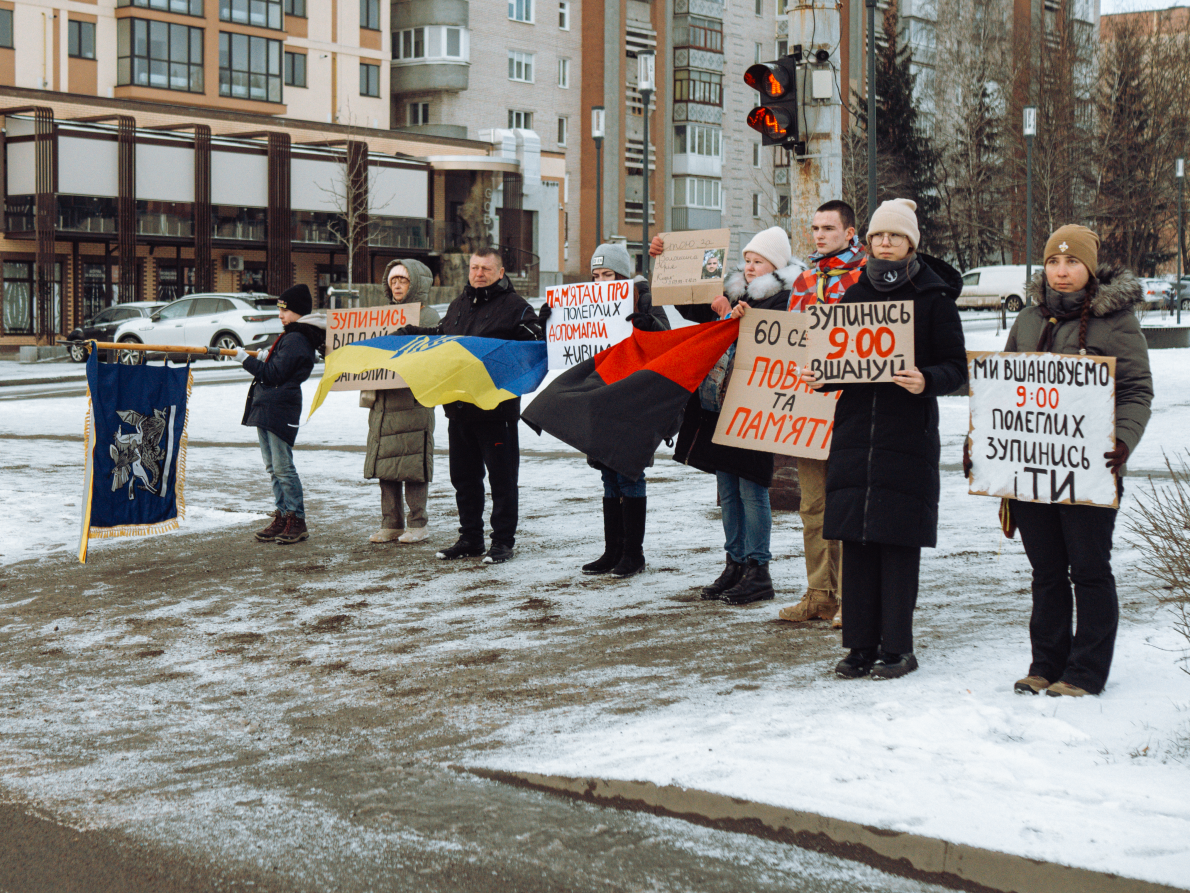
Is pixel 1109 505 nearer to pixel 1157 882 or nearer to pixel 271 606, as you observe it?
pixel 1157 882

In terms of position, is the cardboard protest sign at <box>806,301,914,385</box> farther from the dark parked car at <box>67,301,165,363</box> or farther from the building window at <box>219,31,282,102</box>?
the building window at <box>219,31,282,102</box>

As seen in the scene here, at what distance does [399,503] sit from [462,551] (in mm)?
827

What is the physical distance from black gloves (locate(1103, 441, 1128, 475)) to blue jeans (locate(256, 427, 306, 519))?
20.2ft

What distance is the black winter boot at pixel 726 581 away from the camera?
7883mm

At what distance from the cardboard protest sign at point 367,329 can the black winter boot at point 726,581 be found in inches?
111

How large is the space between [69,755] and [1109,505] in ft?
13.4

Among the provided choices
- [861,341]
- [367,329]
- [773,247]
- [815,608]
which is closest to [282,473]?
[367,329]

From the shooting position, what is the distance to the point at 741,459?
7.65m

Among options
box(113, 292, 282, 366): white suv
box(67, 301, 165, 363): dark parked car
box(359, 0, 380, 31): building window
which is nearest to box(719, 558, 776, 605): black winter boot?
box(113, 292, 282, 366): white suv

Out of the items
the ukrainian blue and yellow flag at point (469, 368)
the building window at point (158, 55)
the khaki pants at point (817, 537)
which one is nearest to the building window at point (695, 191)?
the building window at point (158, 55)

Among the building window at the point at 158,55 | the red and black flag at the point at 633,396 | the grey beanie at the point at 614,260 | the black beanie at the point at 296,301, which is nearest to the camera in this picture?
the red and black flag at the point at 633,396

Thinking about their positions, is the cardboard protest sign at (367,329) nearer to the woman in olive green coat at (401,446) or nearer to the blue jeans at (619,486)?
the woman in olive green coat at (401,446)

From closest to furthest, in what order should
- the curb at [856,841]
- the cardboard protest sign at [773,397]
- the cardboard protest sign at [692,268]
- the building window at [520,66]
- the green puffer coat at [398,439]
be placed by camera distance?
the curb at [856,841], the cardboard protest sign at [773,397], the cardboard protest sign at [692,268], the green puffer coat at [398,439], the building window at [520,66]

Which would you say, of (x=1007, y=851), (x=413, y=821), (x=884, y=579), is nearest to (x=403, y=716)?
(x=413, y=821)
